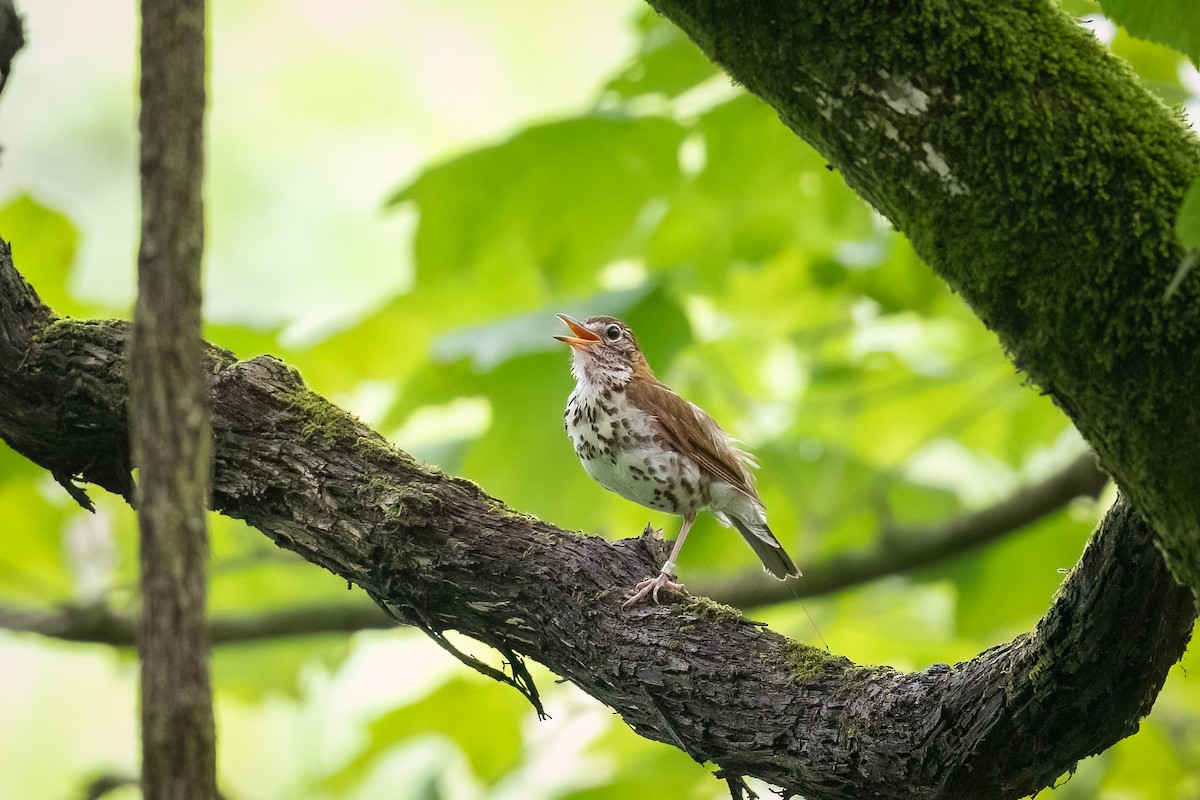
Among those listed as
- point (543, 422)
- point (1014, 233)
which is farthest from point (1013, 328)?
point (543, 422)

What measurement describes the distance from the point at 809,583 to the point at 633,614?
2724 mm

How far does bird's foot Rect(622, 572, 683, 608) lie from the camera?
2738mm

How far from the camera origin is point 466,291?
547 centimetres

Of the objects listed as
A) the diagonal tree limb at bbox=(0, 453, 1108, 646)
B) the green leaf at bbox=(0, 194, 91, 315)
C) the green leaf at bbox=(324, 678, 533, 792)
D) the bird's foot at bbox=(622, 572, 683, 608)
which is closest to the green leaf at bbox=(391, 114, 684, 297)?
the green leaf at bbox=(0, 194, 91, 315)

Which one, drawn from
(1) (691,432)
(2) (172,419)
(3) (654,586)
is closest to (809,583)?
(1) (691,432)

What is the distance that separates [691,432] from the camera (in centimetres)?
→ 435

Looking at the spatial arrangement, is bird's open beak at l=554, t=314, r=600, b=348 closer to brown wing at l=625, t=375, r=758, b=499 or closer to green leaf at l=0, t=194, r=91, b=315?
brown wing at l=625, t=375, r=758, b=499

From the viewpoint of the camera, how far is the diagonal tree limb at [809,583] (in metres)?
4.85

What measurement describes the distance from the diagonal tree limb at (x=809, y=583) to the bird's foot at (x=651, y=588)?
2.23m

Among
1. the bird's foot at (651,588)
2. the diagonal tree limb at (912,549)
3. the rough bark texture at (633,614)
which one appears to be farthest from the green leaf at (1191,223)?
the diagonal tree limb at (912,549)

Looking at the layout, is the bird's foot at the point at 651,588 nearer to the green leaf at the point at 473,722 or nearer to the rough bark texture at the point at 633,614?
the rough bark texture at the point at 633,614

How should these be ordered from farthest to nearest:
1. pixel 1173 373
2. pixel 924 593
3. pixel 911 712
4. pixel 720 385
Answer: pixel 924 593, pixel 720 385, pixel 911 712, pixel 1173 373

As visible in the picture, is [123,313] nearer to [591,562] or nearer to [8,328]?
[8,328]

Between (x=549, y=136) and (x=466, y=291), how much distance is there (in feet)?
3.58
